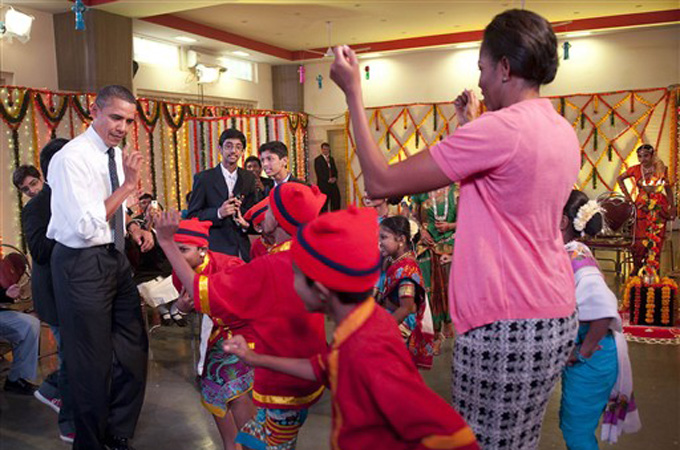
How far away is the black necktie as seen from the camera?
2.61 m

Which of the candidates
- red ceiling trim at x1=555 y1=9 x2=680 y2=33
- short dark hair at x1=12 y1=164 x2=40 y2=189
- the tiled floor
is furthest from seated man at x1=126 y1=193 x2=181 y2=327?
red ceiling trim at x1=555 y1=9 x2=680 y2=33

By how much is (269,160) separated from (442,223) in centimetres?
133

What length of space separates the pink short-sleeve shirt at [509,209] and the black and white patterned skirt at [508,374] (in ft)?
0.11

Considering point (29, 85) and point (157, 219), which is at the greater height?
point (29, 85)

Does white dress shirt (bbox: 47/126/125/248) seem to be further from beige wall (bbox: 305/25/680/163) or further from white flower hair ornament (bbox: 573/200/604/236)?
beige wall (bbox: 305/25/680/163)

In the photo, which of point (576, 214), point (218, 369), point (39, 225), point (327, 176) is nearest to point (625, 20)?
point (327, 176)

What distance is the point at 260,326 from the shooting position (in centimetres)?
193

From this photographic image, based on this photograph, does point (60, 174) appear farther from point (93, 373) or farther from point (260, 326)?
point (260, 326)

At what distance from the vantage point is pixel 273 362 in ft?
4.81

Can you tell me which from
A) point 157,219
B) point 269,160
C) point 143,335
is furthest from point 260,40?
point 157,219

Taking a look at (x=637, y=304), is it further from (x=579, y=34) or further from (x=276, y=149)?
(x=579, y=34)

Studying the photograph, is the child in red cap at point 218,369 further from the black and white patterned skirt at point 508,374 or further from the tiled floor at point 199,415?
the black and white patterned skirt at point 508,374

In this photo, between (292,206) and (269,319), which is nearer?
(269,319)

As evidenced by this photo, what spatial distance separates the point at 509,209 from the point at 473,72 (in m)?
11.8
